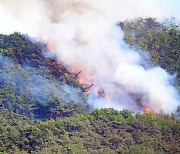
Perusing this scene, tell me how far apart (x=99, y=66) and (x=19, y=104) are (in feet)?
27.0

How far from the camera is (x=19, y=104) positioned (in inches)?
1606

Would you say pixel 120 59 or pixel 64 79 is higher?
pixel 120 59

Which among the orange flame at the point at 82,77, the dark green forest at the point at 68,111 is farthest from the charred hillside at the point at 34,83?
the orange flame at the point at 82,77

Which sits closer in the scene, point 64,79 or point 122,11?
point 64,79

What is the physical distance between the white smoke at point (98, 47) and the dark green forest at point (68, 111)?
45.4 inches

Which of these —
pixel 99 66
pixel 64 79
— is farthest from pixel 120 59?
pixel 64 79

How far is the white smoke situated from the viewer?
4400cm

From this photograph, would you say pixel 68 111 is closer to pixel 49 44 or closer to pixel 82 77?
pixel 82 77

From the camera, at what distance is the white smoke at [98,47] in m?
44.0

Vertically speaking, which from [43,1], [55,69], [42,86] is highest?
[43,1]

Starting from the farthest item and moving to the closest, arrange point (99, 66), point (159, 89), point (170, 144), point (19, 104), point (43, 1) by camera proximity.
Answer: point (43, 1) < point (99, 66) < point (159, 89) < point (19, 104) < point (170, 144)

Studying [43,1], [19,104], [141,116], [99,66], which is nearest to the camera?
[141,116]

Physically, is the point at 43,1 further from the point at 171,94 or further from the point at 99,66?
the point at 171,94

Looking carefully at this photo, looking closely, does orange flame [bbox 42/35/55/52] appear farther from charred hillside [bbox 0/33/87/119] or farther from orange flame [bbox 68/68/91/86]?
orange flame [bbox 68/68/91/86]
